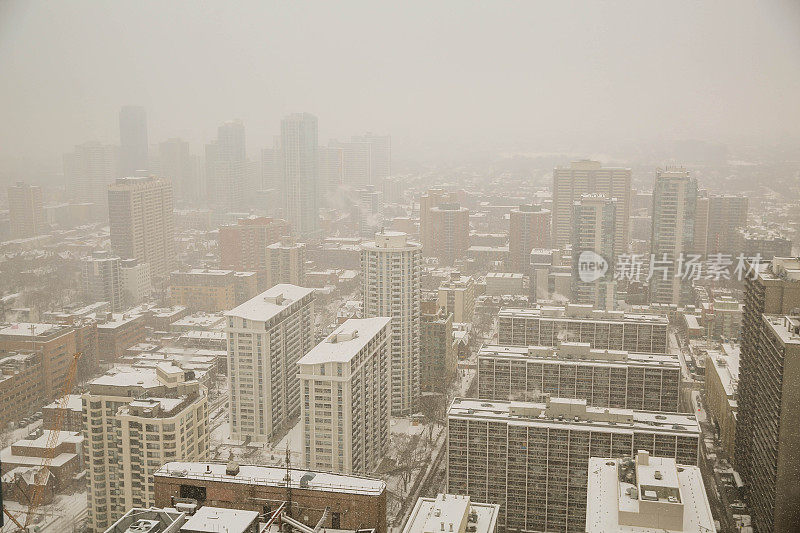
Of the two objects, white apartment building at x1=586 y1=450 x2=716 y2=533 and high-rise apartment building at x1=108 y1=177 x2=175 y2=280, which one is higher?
high-rise apartment building at x1=108 y1=177 x2=175 y2=280

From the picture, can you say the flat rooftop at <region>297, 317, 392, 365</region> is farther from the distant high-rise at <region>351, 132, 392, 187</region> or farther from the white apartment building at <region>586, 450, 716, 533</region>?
the distant high-rise at <region>351, 132, 392, 187</region>

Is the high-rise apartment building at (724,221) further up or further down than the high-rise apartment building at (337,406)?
further up

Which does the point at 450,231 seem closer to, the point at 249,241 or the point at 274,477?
the point at 249,241

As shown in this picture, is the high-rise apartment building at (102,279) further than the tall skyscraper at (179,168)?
No

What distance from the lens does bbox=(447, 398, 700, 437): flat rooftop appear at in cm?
546

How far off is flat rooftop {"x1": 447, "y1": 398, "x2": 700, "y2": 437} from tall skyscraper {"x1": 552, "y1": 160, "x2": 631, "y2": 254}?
5.01 m

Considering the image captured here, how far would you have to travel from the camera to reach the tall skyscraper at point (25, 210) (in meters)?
8.80

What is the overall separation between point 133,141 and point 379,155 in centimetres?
473

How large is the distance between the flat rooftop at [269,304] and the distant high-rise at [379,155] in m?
6.52

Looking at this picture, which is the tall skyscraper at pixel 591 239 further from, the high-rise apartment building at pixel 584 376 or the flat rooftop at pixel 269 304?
the flat rooftop at pixel 269 304

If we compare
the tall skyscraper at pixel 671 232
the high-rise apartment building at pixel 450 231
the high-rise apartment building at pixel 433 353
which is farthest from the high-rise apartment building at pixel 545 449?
the high-rise apartment building at pixel 450 231

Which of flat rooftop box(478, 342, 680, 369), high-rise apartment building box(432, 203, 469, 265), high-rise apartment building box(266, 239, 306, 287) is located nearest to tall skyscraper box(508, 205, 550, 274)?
high-rise apartment building box(432, 203, 469, 265)

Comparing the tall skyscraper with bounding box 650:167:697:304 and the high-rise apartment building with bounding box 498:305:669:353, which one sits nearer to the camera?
the high-rise apartment building with bounding box 498:305:669:353

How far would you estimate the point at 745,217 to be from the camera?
8.84 metres
